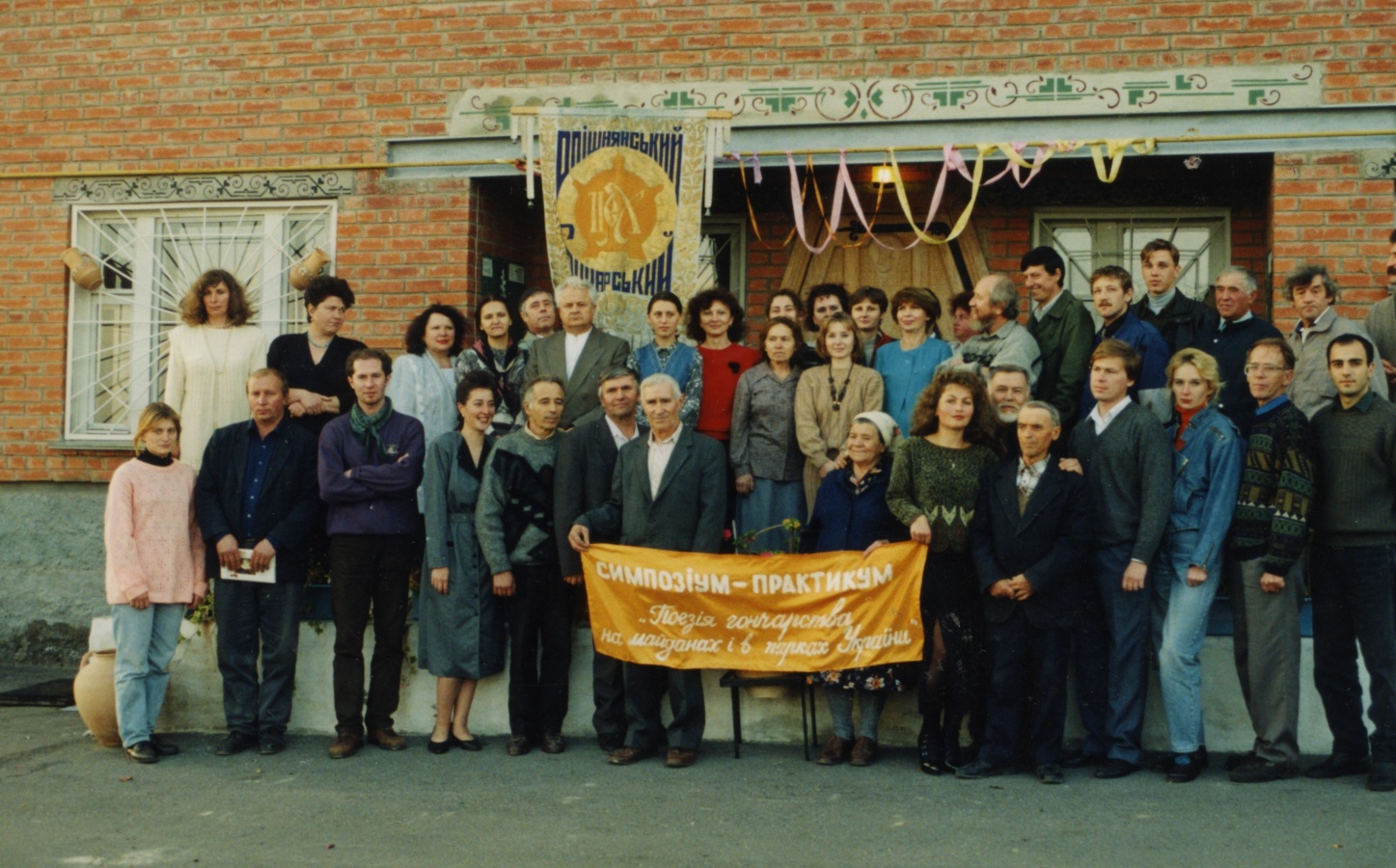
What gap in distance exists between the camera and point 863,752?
6945mm

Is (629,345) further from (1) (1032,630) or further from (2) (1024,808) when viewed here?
(2) (1024,808)

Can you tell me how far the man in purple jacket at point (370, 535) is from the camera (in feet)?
24.3

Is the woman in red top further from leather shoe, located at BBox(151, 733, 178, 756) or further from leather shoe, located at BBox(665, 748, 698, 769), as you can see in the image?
leather shoe, located at BBox(151, 733, 178, 756)

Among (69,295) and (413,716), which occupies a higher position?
(69,295)

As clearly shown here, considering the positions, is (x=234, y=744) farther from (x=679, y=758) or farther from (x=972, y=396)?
(x=972, y=396)

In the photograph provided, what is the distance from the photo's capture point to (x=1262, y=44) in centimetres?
901

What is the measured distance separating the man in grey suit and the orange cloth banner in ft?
3.65

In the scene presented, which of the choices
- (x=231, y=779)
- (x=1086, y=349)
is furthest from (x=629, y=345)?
(x=231, y=779)

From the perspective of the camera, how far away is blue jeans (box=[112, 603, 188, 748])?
288 inches

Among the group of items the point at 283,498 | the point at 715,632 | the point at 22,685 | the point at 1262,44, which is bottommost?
the point at 22,685

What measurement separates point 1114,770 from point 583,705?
279cm

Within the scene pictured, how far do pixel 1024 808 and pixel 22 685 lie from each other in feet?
22.3

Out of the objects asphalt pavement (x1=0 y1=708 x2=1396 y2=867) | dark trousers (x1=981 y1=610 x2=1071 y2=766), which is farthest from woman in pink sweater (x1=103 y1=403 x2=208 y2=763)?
dark trousers (x1=981 y1=610 x2=1071 y2=766)

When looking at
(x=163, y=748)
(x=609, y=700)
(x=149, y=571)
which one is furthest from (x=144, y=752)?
(x=609, y=700)
